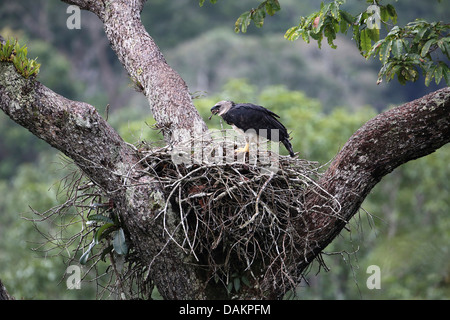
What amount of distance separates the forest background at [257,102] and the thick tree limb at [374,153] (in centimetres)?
848

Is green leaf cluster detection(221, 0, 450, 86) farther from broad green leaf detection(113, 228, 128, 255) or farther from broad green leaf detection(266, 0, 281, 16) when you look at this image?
broad green leaf detection(113, 228, 128, 255)

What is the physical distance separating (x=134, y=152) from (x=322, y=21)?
7.41ft

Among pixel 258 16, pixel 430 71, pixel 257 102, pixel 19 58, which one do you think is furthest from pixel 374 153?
pixel 257 102

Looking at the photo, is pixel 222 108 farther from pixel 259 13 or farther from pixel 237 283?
pixel 237 283

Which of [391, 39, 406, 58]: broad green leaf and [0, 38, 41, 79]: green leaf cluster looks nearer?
[0, 38, 41, 79]: green leaf cluster

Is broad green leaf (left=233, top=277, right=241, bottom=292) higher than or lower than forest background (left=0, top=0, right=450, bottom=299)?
lower

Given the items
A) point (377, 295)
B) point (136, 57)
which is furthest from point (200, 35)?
point (136, 57)

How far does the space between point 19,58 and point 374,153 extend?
330cm

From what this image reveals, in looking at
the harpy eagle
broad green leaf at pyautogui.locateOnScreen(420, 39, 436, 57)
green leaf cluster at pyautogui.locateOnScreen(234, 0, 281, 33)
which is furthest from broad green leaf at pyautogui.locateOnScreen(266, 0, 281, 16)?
broad green leaf at pyautogui.locateOnScreen(420, 39, 436, 57)

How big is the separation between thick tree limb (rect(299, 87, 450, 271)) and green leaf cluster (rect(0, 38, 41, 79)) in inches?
111

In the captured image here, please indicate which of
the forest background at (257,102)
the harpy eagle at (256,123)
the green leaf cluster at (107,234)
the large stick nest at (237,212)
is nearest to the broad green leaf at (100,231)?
the green leaf cluster at (107,234)

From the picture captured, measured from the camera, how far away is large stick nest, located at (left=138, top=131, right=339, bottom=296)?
17.9 ft

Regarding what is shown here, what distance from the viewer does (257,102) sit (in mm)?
24188
